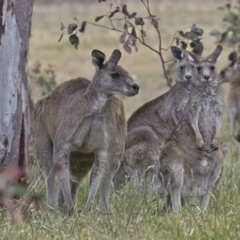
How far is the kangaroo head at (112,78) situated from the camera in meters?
6.38

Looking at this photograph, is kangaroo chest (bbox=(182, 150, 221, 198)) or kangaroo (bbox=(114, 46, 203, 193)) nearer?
kangaroo chest (bbox=(182, 150, 221, 198))

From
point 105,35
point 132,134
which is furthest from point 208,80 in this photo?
point 105,35

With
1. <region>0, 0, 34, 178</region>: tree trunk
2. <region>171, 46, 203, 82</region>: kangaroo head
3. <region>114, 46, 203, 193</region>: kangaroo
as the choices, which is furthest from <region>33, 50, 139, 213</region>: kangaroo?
<region>171, 46, 203, 82</region>: kangaroo head

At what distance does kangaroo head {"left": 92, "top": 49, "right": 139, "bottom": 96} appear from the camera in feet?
20.9

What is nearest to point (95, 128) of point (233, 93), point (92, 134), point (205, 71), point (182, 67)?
point (92, 134)

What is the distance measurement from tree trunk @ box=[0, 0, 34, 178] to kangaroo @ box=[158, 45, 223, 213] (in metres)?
1.21

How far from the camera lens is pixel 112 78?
650 cm

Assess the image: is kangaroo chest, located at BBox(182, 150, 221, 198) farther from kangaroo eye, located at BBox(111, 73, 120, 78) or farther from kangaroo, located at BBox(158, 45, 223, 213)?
kangaroo eye, located at BBox(111, 73, 120, 78)

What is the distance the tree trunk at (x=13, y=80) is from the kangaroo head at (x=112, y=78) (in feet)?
2.45

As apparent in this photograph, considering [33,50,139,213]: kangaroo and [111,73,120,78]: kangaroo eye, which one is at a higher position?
[111,73,120,78]: kangaroo eye

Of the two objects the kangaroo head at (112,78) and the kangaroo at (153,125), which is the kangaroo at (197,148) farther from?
the kangaroo at (153,125)

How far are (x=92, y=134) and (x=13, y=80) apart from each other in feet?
2.80

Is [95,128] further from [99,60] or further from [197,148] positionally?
[197,148]

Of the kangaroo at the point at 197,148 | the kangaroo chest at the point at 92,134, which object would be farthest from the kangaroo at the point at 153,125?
the kangaroo chest at the point at 92,134
